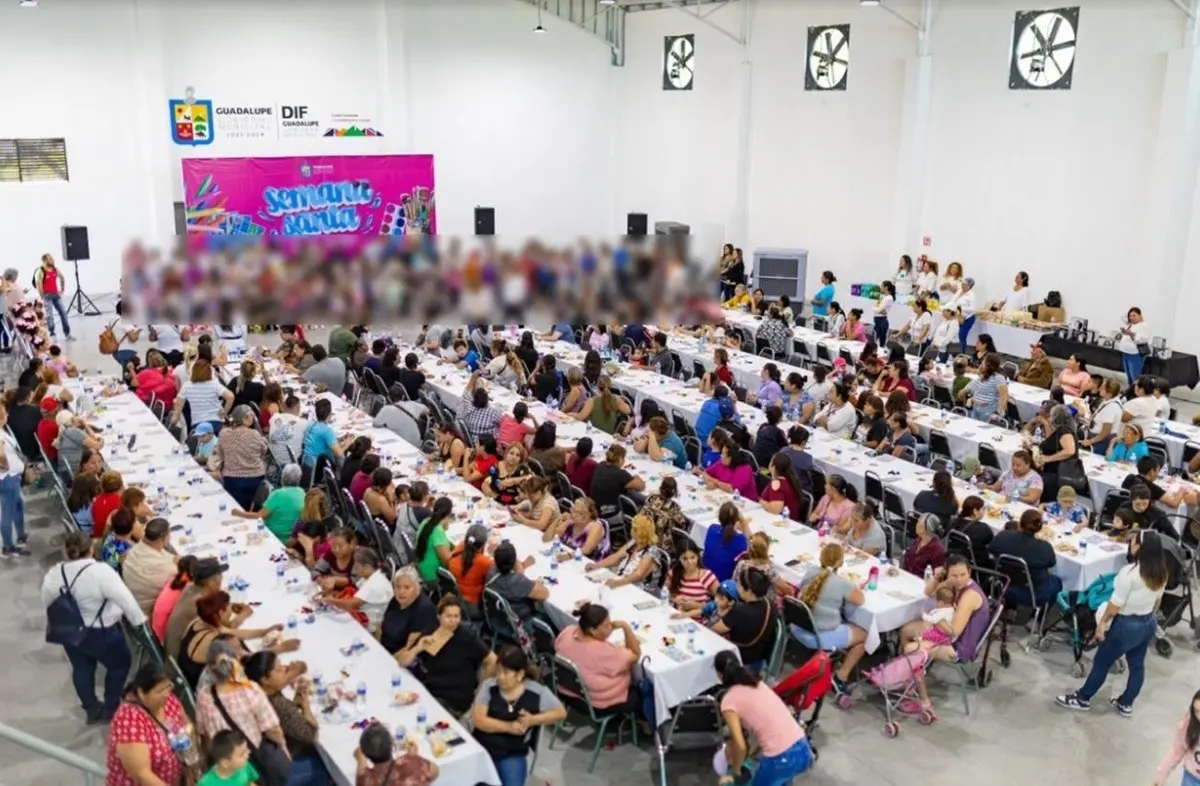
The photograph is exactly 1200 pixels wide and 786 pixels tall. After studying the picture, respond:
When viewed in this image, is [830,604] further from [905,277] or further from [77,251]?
[77,251]

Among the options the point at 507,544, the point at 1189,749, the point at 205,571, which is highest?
the point at 205,571

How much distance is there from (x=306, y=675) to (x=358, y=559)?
94cm

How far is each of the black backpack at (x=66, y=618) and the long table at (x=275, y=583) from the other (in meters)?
0.96

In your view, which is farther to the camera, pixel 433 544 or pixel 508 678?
pixel 433 544

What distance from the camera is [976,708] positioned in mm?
7750

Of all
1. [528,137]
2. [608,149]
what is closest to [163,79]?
[528,137]

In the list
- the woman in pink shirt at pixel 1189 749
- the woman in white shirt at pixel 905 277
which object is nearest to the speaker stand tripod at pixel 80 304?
the woman in white shirt at pixel 905 277

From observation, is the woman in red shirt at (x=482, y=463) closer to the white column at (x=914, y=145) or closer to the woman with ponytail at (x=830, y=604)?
the woman with ponytail at (x=830, y=604)

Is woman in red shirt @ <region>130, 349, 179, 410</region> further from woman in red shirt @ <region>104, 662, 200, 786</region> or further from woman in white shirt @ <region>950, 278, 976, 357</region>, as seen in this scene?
woman in white shirt @ <region>950, 278, 976, 357</region>

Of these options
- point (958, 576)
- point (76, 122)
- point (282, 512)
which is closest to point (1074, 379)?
point (958, 576)

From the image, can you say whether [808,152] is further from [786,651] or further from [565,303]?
[786,651]

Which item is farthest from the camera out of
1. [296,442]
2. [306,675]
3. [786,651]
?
[296,442]

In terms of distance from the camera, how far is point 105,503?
8.46 m

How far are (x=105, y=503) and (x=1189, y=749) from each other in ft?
24.6
